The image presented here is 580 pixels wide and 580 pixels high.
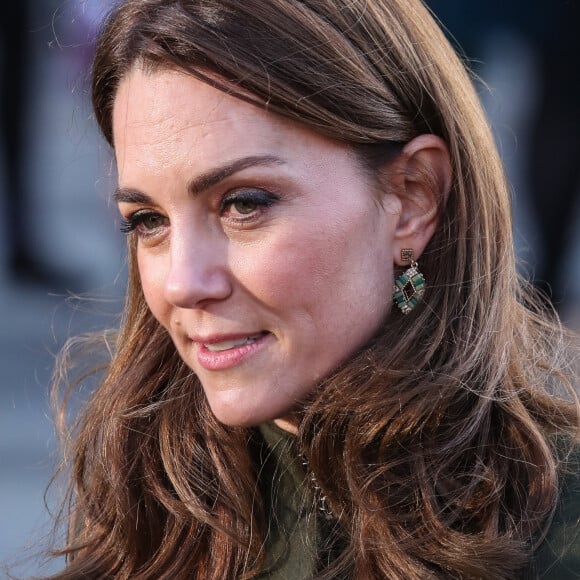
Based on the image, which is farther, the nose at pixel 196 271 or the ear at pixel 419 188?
the ear at pixel 419 188

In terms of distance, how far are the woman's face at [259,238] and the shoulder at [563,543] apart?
1.76 feet

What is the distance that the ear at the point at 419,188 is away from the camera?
2309mm

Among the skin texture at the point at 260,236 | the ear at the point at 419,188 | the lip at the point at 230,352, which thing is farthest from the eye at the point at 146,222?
the ear at the point at 419,188

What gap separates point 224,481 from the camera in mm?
2473

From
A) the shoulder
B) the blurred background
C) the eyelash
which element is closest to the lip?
the eyelash

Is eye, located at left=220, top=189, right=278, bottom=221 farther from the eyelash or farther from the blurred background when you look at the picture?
the blurred background

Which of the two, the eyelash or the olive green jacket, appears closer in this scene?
the olive green jacket

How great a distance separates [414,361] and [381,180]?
40 cm

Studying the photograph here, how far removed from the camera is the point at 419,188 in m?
2.35

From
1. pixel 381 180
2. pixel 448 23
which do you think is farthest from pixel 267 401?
pixel 448 23

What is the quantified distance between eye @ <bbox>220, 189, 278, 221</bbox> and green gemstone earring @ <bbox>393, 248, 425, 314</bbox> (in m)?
0.35

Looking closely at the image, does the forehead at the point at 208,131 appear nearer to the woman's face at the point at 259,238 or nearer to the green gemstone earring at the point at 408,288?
the woman's face at the point at 259,238

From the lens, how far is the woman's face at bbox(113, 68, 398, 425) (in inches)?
85.2

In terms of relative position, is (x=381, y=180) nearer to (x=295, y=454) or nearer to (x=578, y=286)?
(x=295, y=454)
